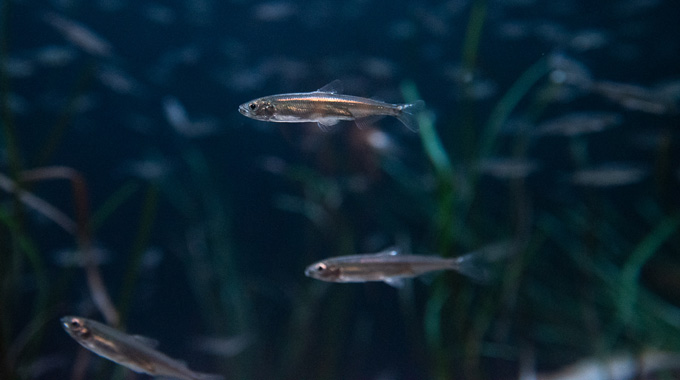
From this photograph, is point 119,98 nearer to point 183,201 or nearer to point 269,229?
point 183,201

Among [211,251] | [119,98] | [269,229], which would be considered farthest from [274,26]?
[211,251]

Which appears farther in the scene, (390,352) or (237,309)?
(390,352)

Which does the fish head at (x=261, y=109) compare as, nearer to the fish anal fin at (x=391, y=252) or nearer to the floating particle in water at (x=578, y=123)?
the fish anal fin at (x=391, y=252)

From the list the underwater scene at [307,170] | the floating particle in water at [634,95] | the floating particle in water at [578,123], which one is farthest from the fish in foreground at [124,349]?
the floating particle in water at [578,123]

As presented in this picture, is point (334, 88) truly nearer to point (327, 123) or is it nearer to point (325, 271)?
point (327, 123)

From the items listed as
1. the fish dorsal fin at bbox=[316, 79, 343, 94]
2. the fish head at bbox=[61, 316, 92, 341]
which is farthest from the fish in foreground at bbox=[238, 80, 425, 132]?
the fish head at bbox=[61, 316, 92, 341]

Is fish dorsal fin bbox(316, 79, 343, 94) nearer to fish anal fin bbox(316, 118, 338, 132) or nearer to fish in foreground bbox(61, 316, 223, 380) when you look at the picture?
fish anal fin bbox(316, 118, 338, 132)

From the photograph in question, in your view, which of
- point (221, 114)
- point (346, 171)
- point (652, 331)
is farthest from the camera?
point (221, 114)
